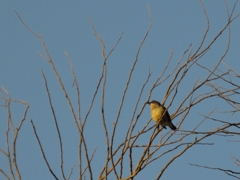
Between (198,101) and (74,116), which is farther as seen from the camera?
(198,101)

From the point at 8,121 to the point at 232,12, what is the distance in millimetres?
1591

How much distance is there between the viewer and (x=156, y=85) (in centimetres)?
239

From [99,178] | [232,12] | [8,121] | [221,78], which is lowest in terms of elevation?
[99,178]

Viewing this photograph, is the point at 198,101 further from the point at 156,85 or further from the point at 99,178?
the point at 99,178

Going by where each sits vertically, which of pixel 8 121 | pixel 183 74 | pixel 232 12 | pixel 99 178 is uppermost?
pixel 232 12

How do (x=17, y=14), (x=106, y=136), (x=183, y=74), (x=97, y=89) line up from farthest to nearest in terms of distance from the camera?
(x=17, y=14) < (x=183, y=74) < (x=97, y=89) < (x=106, y=136)

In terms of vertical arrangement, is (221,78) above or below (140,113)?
above

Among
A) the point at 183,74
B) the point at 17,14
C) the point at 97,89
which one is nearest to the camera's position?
the point at 97,89

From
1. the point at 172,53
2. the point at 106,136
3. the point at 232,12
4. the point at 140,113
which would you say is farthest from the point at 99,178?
the point at 232,12

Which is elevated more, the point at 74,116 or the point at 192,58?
the point at 192,58

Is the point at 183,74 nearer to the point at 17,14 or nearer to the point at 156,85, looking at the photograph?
the point at 156,85

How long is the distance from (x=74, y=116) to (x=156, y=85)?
1.95 ft

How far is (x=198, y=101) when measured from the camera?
7.87 feet

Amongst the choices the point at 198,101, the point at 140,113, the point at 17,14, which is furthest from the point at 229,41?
the point at 17,14
